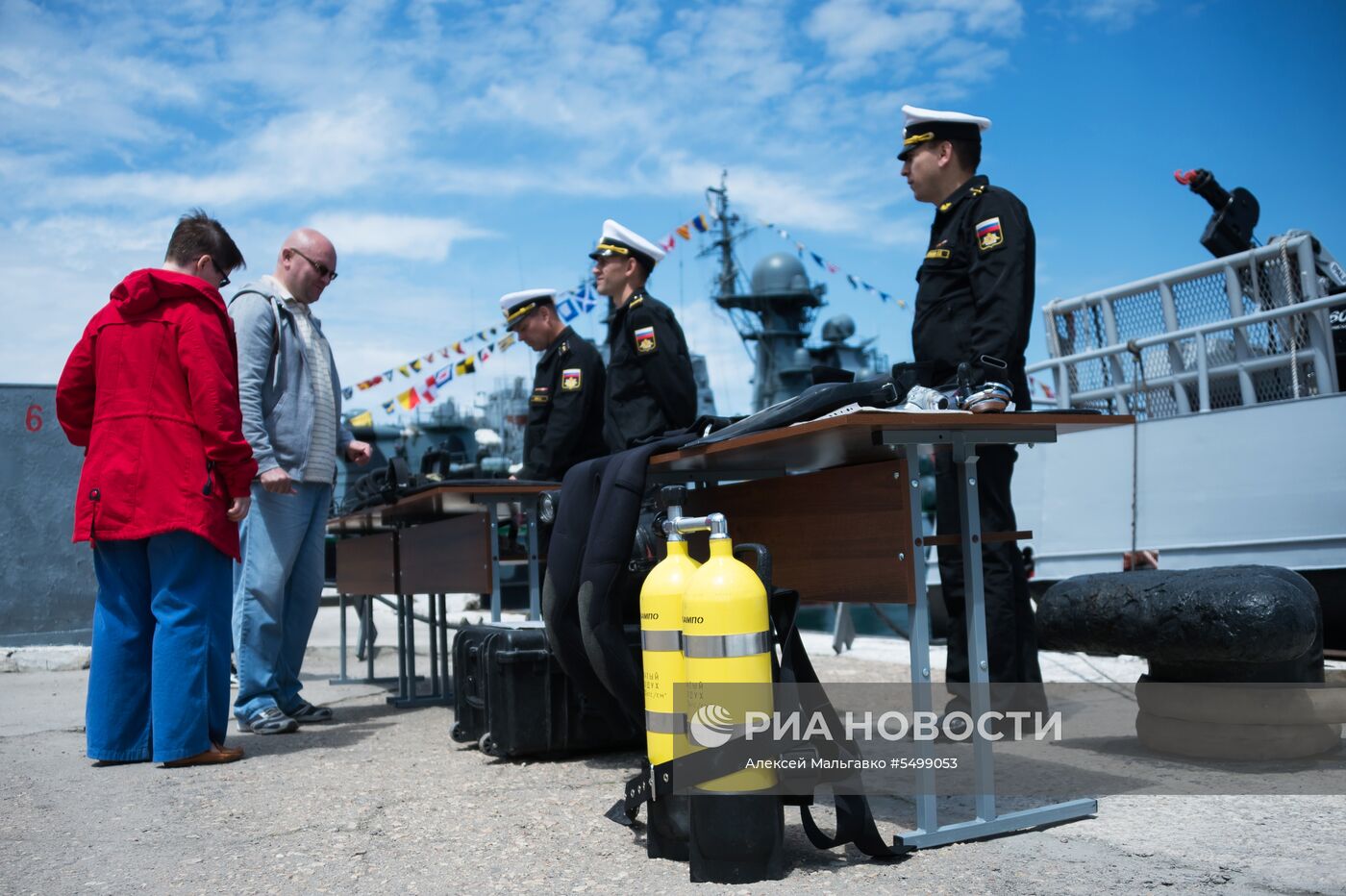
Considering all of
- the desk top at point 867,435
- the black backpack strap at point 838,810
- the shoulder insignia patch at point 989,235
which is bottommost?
the black backpack strap at point 838,810

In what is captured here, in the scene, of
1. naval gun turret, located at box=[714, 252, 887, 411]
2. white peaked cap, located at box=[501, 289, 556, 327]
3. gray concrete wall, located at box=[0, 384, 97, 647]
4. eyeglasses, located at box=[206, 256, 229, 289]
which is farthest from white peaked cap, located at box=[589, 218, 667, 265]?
naval gun turret, located at box=[714, 252, 887, 411]

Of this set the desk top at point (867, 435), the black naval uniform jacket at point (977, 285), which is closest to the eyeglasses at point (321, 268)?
the desk top at point (867, 435)

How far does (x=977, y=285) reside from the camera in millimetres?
3246

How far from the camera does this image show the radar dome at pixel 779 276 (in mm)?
35188

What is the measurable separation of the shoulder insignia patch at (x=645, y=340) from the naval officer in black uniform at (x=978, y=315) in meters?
1.02

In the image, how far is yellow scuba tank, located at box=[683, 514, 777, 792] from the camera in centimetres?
205

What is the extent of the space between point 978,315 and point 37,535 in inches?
270

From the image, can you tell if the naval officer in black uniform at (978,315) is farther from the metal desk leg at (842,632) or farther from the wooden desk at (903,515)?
the metal desk leg at (842,632)

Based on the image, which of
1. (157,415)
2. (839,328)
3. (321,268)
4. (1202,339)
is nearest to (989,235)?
(157,415)

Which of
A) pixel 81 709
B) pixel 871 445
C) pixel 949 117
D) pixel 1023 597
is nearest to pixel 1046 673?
pixel 1023 597

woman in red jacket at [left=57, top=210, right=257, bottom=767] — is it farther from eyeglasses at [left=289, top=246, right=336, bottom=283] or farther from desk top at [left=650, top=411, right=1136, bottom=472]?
desk top at [left=650, top=411, right=1136, bottom=472]

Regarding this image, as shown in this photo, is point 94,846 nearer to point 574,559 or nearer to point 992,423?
point 574,559

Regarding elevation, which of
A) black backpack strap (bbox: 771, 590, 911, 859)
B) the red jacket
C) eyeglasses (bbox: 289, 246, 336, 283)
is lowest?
black backpack strap (bbox: 771, 590, 911, 859)

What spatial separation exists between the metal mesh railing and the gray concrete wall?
22.8 feet
